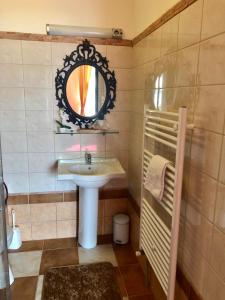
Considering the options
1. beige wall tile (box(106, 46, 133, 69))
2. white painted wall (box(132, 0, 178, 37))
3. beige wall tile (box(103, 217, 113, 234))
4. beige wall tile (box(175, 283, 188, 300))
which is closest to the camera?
beige wall tile (box(175, 283, 188, 300))

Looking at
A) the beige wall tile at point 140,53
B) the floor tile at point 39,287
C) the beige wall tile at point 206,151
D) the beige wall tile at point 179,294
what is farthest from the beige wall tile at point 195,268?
the beige wall tile at point 140,53

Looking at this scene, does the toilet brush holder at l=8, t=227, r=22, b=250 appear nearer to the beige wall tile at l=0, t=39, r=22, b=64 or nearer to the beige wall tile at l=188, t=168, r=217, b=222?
the beige wall tile at l=0, t=39, r=22, b=64

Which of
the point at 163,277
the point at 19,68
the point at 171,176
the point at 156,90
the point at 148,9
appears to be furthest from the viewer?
the point at 19,68

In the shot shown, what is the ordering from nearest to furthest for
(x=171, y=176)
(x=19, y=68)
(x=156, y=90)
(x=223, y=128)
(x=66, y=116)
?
(x=223, y=128) → (x=171, y=176) → (x=156, y=90) → (x=19, y=68) → (x=66, y=116)

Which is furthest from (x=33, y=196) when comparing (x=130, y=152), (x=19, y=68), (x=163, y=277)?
(x=163, y=277)

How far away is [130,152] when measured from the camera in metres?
2.57

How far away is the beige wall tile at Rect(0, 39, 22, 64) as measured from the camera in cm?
222

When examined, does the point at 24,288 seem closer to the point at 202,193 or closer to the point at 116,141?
the point at 116,141

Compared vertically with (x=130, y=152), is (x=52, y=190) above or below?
below

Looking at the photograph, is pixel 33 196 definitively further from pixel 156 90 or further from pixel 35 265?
pixel 156 90

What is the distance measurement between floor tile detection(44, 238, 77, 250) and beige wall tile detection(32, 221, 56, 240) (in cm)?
6

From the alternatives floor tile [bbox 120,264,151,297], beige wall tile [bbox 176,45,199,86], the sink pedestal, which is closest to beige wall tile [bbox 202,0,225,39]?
beige wall tile [bbox 176,45,199,86]

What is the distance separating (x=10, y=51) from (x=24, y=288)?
1999 mm

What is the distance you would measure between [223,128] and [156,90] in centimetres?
85
